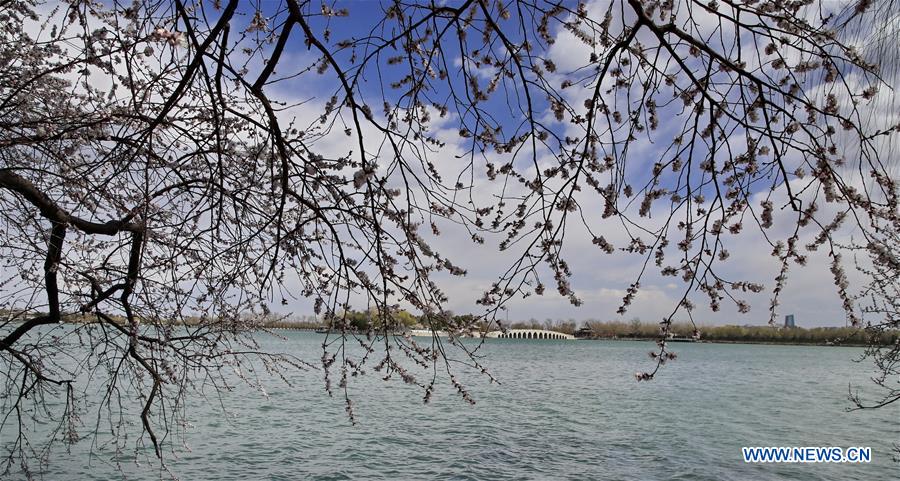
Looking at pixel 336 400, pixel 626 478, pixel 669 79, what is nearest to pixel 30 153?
pixel 669 79

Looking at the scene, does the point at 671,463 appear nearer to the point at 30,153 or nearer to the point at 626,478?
the point at 626,478

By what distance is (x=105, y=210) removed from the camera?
5.02 m

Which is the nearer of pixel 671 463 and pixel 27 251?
pixel 27 251

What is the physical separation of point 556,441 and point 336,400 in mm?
8226

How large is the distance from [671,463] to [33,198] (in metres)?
12.2

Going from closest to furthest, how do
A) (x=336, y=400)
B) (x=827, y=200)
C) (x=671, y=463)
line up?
(x=827, y=200), (x=671, y=463), (x=336, y=400)

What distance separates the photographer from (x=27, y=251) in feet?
16.4

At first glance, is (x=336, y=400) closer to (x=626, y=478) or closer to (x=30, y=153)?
(x=626, y=478)

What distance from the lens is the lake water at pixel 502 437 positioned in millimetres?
10891

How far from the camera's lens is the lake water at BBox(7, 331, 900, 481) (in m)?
10.9

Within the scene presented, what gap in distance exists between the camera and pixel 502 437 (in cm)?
1446

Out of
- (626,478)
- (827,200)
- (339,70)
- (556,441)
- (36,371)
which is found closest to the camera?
(827,200)

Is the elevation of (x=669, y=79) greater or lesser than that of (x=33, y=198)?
greater

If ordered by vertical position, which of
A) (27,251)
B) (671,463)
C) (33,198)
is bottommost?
(671,463)
